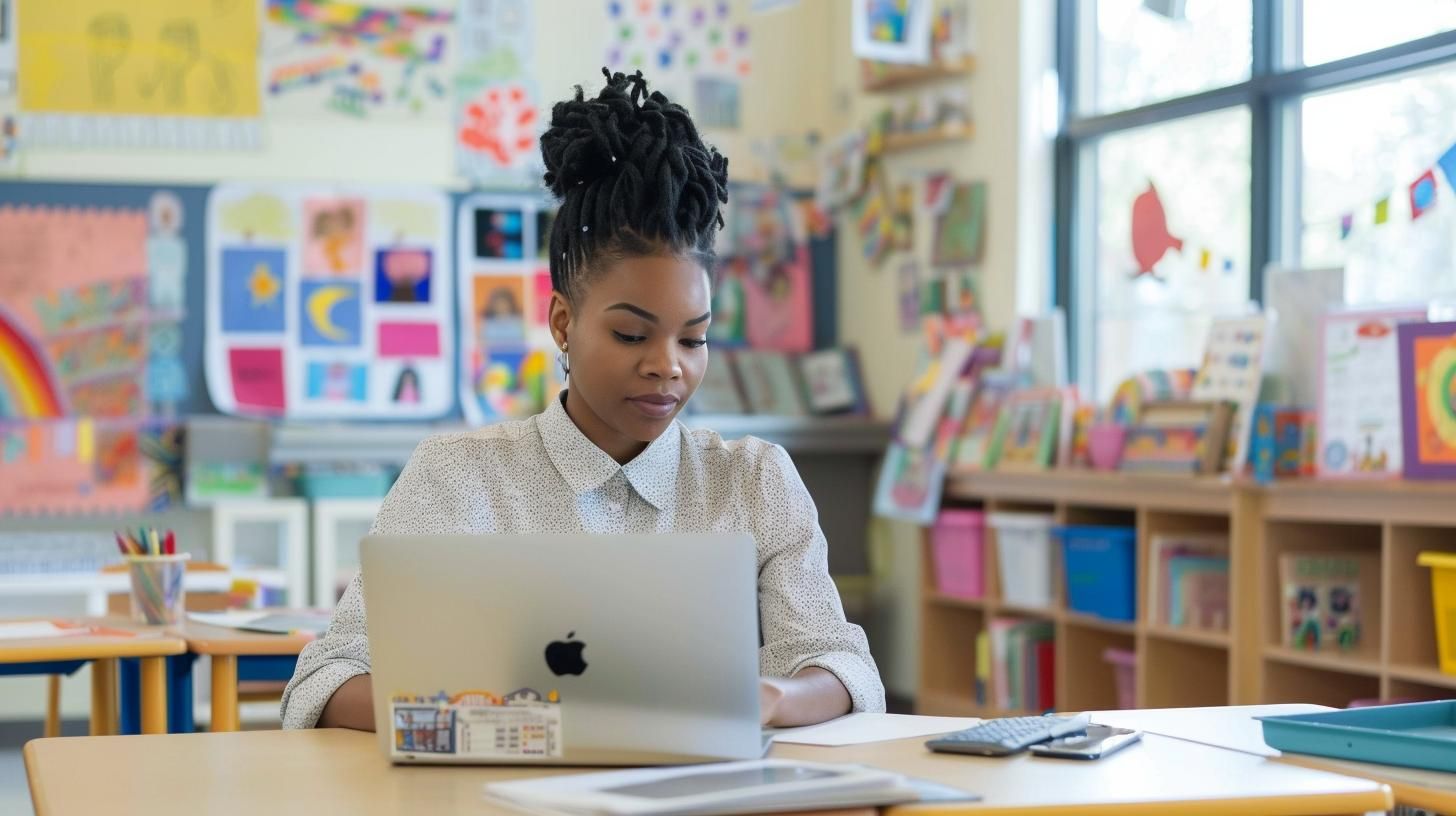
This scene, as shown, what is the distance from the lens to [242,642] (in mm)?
2562

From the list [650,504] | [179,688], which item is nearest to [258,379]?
[179,688]

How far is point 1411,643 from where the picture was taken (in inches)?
134

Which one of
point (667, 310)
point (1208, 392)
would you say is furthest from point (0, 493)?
point (667, 310)

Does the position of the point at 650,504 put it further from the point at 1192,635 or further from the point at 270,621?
the point at 1192,635

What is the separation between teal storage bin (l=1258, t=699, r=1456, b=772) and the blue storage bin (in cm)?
244

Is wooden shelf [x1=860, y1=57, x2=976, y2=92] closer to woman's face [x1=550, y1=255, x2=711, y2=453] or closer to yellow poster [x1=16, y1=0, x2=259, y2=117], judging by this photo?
yellow poster [x1=16, y1=0, x2=259, y2=117]

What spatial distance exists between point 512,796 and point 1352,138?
3.26 metres

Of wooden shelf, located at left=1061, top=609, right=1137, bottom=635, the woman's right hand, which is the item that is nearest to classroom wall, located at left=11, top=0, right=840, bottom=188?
wooden shelf, located at left=1061, top=609, right=1137, bottom=635

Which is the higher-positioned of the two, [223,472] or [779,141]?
[779,141]

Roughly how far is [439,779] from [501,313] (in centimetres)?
379

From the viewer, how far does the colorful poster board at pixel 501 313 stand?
201 inches

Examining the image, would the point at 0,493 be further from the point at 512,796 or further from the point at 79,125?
the point at 512,796

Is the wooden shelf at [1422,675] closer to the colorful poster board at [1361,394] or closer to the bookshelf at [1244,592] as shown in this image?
the bookshelf at [1244,592]

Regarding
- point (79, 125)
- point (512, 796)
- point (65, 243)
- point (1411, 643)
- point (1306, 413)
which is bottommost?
point (1411, 643)
